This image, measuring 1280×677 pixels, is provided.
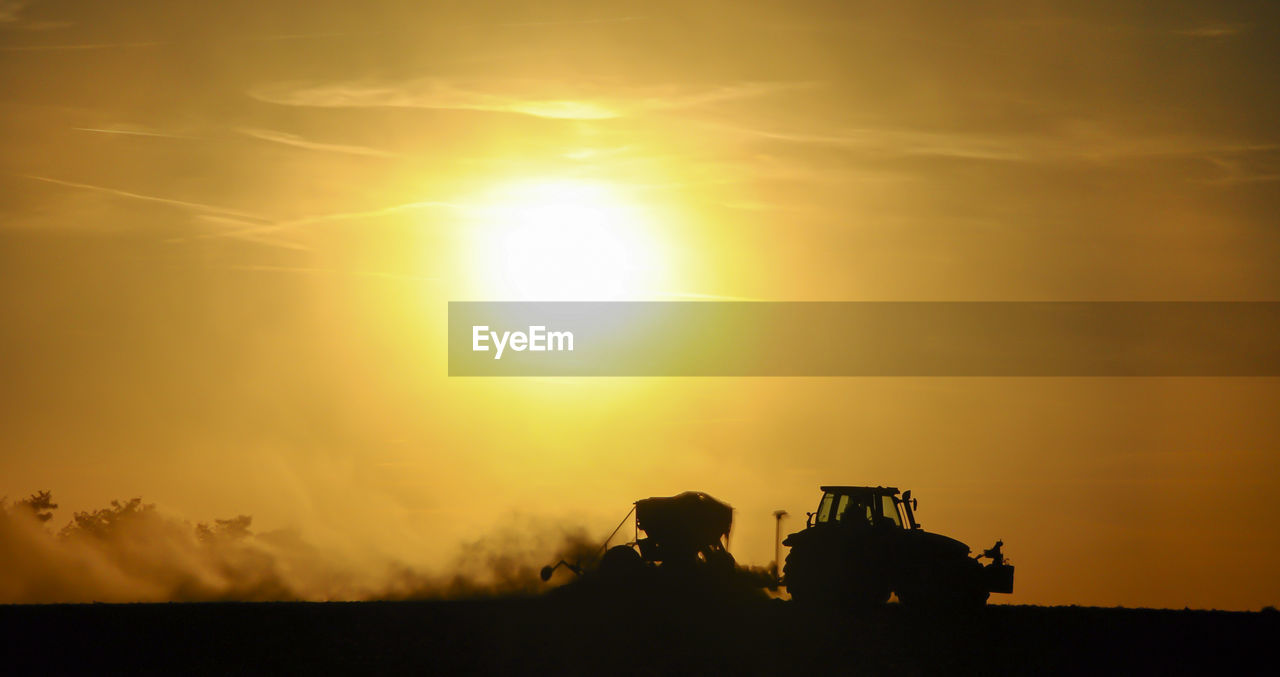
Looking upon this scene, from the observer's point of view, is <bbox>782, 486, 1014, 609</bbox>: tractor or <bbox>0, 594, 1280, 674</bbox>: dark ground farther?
<bbox>782, 486, 1014, 609</bbox>: tractor

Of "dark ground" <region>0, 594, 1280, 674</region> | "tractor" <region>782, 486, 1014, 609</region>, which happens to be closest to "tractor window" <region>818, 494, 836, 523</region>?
"tractor" <region>782, 486, 1014, 609</region>

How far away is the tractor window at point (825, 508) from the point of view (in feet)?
127

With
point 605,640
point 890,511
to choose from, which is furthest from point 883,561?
point 605,640

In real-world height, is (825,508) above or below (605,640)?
above

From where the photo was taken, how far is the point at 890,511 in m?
38.0

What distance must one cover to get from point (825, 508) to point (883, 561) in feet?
7.90

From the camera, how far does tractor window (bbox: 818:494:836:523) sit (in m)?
38.8

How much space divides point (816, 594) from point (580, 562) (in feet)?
30.2

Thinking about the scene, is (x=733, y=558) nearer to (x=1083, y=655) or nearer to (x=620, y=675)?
(x=1083, y=655)

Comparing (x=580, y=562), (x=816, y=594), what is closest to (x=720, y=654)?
(x=816, y=594)

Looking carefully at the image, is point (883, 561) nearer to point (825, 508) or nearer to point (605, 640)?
point (825, 508)

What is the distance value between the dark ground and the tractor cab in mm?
2457

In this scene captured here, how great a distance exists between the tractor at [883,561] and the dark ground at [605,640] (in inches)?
29.6

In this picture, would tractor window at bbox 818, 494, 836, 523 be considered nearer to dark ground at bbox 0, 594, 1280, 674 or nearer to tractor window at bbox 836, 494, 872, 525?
tractor window at bbox 836, 494, 872, 525
